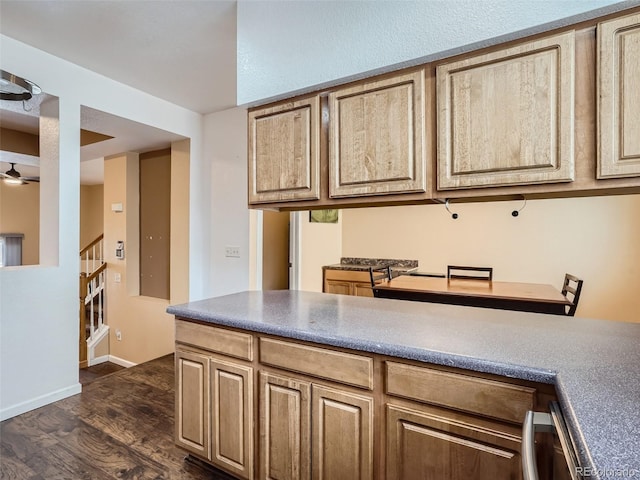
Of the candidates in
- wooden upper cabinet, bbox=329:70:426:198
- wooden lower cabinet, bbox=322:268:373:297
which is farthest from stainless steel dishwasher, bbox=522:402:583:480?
wooden lower cabinet, bbox=322:268:373:297

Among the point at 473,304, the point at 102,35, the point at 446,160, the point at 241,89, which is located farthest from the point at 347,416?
the point at 102,35

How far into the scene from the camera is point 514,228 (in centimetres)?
440

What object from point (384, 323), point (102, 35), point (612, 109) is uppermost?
point (102, 35)

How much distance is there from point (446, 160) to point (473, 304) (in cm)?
193

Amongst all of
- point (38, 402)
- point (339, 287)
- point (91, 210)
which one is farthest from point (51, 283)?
point (91, 210)

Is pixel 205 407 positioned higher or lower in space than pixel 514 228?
lower

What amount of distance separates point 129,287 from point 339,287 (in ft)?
8.71

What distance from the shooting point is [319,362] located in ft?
4.57

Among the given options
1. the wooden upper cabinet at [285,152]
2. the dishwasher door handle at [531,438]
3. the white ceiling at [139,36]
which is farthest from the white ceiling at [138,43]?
the dishwasher door handle at [531,438]

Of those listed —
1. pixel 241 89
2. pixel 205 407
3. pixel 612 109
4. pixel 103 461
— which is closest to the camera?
pixel 612 109

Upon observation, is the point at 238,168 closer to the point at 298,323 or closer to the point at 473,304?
the point at 298,323

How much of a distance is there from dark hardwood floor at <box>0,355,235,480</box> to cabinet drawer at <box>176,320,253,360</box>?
27.2 inches

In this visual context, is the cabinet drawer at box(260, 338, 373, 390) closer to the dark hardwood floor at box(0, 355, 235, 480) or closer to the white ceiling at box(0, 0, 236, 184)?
the dark hardwood floor at box(0, 355, 235, 480)

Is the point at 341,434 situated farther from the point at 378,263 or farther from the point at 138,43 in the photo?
the point at 378,263
